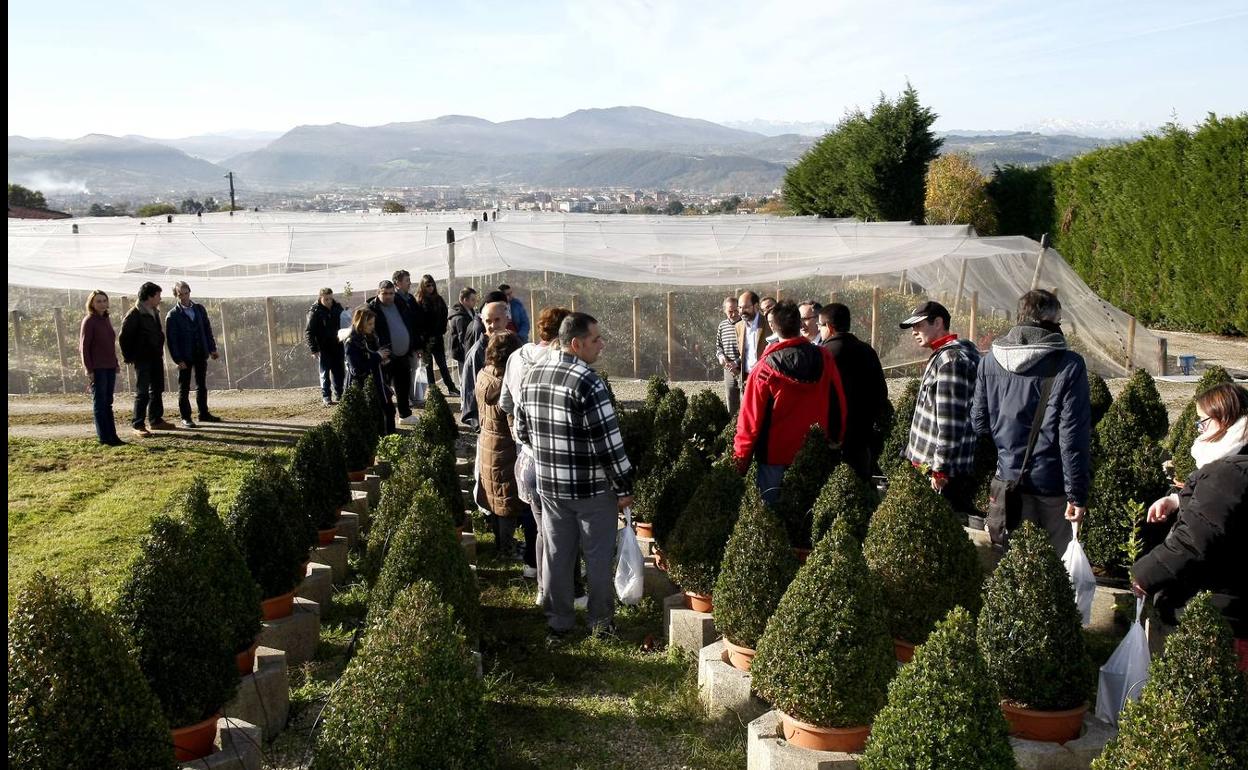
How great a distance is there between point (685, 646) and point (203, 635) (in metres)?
2.69

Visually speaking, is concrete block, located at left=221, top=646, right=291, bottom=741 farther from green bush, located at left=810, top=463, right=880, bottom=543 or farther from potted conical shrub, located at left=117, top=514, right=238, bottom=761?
green bush, located at left=810, top=463, right=880, bottom=543

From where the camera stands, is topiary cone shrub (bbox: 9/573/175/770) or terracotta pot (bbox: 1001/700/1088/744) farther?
terracotta pot (bbox: 1001/700/1088/744)


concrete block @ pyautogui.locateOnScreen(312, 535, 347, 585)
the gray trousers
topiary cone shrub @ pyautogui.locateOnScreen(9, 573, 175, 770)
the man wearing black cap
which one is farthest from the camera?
concrete block @ pyautogui.locateOnScreen(312, 535, 347, 585)

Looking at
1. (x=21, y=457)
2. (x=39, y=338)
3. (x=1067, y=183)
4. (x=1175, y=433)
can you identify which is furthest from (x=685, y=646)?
(x=1067, y=183)

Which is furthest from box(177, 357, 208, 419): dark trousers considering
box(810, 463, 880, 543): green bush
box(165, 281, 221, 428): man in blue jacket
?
box(810, 463, 880, 543): green bush

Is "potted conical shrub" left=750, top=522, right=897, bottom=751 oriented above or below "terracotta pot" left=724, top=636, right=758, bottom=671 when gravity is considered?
above

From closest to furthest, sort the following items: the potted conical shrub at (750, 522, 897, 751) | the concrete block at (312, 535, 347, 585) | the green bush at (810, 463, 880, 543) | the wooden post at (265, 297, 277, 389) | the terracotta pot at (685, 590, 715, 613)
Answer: the potted conical shrub at (750, 522, 897, 751)
the green bush at (810, 463, 880, 543)
the terracotta pot at (685, 590, 715, 613)
the concrete block at (312, 535, 347, 585)
the wooden post at (265, 297, 277, 389)

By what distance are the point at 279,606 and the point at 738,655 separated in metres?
2.65

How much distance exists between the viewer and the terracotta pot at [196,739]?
3920mm

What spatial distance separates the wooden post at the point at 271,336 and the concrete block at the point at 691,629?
38.0ft

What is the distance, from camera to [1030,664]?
3879mm

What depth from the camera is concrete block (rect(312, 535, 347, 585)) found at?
22.6 feet

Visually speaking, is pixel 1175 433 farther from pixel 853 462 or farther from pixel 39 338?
pixel 39 338

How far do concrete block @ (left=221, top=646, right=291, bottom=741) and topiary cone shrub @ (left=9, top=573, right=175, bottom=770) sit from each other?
1.21 meters
